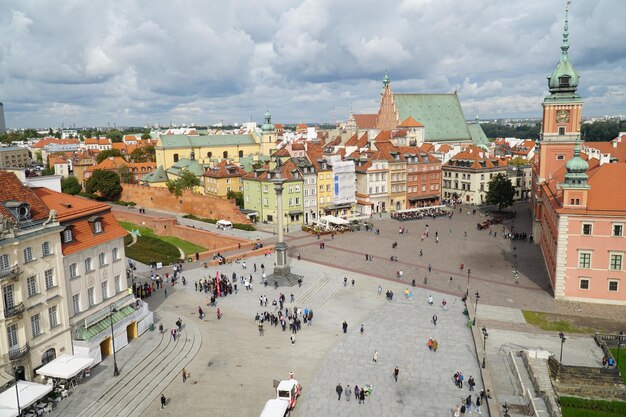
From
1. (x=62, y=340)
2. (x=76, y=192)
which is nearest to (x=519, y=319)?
(x=62, y=340)

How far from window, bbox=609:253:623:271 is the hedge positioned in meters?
16.2

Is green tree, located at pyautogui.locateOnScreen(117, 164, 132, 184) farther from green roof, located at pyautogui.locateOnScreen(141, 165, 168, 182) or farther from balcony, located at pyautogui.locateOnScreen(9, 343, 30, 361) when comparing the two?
balcony, located at pyautogui.locateOnScreen(9, 343, 30, 361)

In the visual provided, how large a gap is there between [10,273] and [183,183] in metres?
56.7

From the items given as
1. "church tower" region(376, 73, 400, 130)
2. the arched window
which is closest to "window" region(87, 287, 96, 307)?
the arched window

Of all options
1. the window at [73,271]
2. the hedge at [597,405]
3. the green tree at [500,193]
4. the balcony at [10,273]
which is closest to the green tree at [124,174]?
the green tree at [500,193]

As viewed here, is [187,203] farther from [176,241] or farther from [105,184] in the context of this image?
[105,184]

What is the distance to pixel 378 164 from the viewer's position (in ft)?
261

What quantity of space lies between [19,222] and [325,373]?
17652 millimetres

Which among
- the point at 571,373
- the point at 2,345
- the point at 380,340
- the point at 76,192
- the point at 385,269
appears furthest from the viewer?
the point at 76,192

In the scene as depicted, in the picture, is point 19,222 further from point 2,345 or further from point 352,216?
point 352,216

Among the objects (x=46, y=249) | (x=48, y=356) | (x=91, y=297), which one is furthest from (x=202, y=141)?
(x=48, y=356)

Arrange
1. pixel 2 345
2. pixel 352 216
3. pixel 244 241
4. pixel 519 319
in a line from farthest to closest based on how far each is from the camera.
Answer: pixel 352 216, pixel 244 241, pixel 519 319, pixel 2 345

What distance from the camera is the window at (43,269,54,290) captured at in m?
27.7

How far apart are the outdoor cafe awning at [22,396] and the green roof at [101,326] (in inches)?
188
